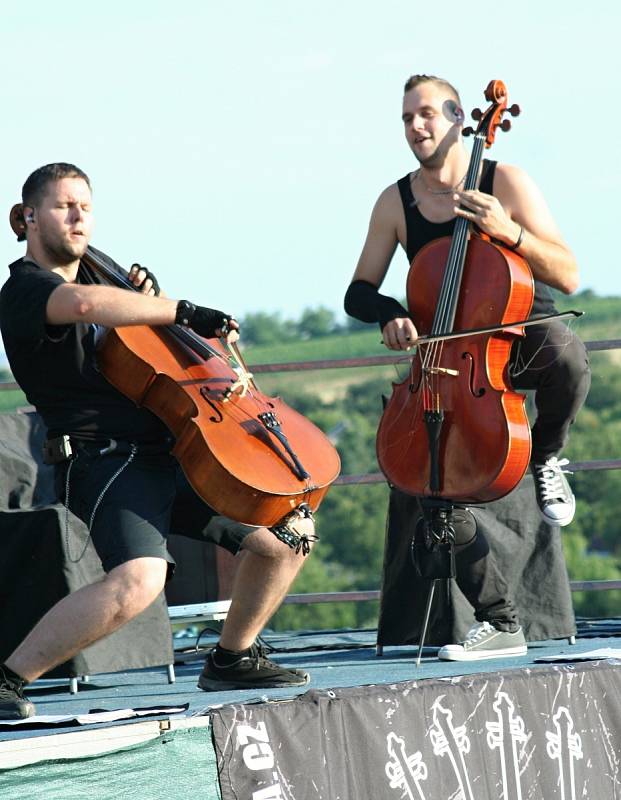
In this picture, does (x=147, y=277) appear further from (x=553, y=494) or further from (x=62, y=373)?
(x=553, y=494)

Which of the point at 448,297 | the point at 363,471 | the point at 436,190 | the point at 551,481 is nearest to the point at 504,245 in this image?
the point at 448,297

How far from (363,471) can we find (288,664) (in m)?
57.4

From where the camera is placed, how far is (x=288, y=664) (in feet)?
15.9

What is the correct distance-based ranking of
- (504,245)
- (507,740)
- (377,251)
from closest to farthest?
(507,740) < (504,245) < (377,251)

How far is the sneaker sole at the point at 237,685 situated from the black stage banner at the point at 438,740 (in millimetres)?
707

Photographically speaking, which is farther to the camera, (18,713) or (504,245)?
(504,245)

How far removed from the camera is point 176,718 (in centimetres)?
308

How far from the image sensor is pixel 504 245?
4.38m

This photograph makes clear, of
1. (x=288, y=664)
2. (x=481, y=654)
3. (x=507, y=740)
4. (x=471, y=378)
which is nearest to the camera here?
(x=507, y=740)

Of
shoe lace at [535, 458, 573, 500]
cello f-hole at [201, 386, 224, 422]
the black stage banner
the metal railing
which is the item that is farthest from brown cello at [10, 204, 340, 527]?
the metal railing

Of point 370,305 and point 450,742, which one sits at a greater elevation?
point 370,305

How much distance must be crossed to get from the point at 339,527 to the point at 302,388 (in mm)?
8011

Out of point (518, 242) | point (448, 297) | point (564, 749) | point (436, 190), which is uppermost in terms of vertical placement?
point (436, 190)

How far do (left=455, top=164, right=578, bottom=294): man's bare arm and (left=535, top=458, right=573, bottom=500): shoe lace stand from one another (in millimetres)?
563
